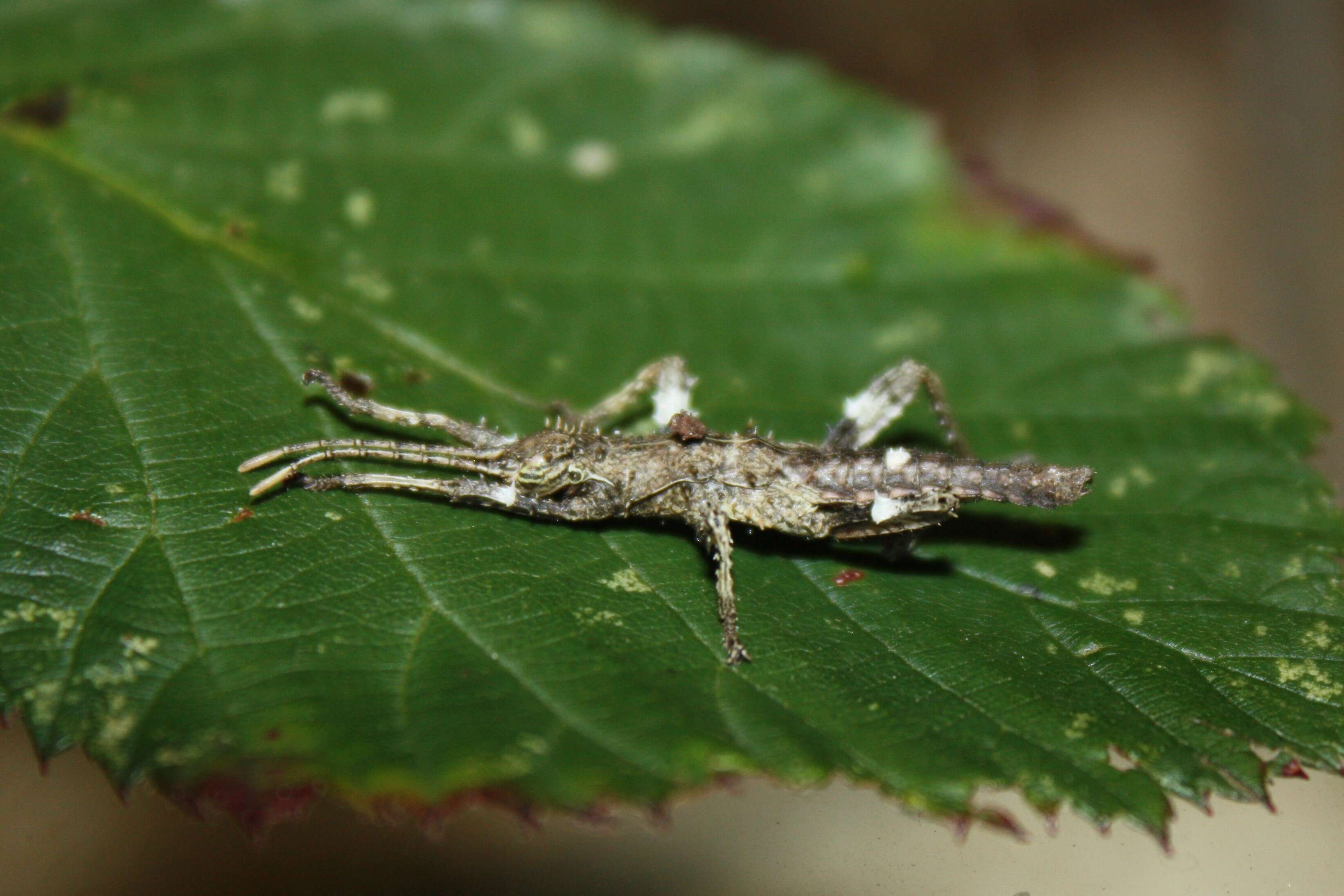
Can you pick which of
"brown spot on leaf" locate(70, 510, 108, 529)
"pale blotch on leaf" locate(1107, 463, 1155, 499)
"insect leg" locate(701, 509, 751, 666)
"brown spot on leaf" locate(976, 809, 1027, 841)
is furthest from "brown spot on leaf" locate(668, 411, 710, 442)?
"brown spot on leaf" locate(70, 510, 108, 529)

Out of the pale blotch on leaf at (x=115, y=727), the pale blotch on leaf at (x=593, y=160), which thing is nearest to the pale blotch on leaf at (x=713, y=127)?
the pale blotch on leaf at (x=593, y=160)

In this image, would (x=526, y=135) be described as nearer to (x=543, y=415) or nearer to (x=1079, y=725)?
(x=543, y=415)

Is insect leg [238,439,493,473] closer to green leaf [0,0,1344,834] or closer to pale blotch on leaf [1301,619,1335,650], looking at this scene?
green leaf [0,0,1344,834]

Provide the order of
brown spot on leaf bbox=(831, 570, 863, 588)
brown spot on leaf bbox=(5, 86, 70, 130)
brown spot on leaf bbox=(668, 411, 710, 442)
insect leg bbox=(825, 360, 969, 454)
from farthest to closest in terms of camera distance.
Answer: brown spot on leaf bbox=(5, 86, 70, 130)
insect leg bbox=(825, 360, 969, 454)
brown spot on leaf bbox=(668, 411, 710, 442)
brown spot on leaf bbox=(831, 570, 863, 588)

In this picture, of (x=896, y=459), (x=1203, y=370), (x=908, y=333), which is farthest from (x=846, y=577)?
(x=1203, y=370)

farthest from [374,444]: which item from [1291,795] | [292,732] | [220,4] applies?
[1291,795]

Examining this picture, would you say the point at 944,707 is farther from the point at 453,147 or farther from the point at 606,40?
the point at 606,40
